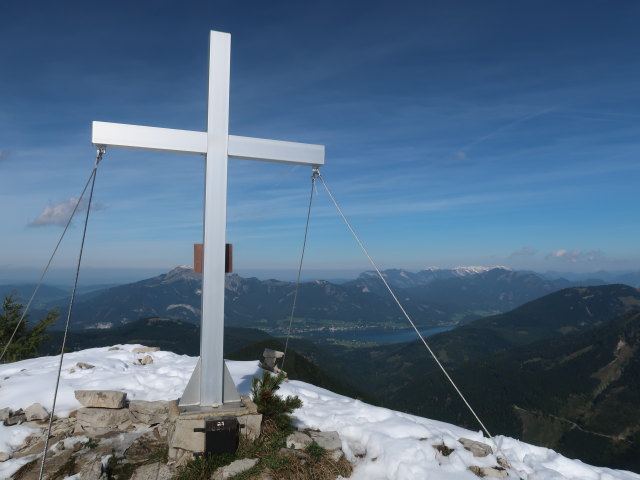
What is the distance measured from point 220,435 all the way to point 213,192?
5.20m

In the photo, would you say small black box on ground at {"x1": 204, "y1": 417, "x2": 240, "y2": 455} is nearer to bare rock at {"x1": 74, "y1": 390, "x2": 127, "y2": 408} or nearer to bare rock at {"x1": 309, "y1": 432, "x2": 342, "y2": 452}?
bare rock at {"x1": 309, "y1": 432, "x2": 342, "y2": 452}

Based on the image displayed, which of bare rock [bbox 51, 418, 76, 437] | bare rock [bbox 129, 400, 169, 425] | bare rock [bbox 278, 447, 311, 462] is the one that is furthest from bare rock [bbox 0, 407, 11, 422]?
bare rock [bbox 278, 447, 311, 462]

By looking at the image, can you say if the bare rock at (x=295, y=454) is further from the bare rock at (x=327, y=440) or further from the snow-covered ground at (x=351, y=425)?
the snow-covered ground at (x=351, y=425)

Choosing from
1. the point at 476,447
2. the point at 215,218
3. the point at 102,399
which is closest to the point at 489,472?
the point at 476,447

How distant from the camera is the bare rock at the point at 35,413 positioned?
10.9m

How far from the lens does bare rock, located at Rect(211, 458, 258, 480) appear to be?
7888 mm

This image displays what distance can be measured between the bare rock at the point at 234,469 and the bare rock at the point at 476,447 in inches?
192

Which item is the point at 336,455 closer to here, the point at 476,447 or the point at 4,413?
the point at 476,447

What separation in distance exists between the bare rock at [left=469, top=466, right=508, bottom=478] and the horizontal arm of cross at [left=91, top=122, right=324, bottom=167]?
7623 millimetres

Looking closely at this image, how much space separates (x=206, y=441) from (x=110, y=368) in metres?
8.42

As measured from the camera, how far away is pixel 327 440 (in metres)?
9.19

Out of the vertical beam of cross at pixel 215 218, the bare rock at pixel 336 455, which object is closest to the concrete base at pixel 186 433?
the vertical beam of cross at pixel 215 218

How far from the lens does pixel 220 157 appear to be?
8.90 meters

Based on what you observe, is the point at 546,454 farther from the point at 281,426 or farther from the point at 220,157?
the point at 220,157
